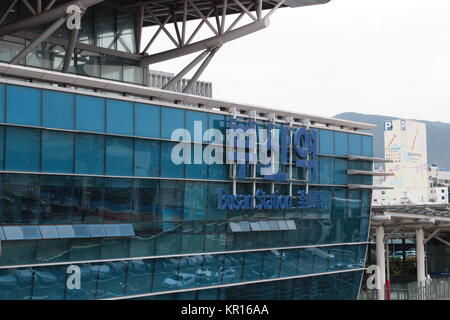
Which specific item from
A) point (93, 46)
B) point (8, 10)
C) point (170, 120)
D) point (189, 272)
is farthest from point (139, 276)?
point (93, 46)

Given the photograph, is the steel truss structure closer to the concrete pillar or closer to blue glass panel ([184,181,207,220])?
blue glass panel ([184,181,207,220])

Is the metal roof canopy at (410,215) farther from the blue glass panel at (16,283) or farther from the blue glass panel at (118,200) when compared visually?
the blue glass panel at (16,283)

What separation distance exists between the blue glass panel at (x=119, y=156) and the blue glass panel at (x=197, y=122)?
377 cm

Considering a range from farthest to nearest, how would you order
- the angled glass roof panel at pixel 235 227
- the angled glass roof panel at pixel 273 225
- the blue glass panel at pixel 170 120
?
the angled glass roof panel at pixel 273 225
the angled glass roof panel at pixel 235 227
the blue glass panel at pixel 170 120

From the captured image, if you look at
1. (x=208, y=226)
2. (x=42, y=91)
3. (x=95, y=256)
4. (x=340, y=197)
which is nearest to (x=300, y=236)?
(x=340, y=197)

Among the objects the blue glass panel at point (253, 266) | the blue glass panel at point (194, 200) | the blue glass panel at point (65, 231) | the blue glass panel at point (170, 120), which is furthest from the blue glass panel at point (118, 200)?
the blue glass panel at point (253, 266)

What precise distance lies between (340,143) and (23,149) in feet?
68.5

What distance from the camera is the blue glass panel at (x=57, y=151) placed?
1198 inches

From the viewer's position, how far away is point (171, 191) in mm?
35688

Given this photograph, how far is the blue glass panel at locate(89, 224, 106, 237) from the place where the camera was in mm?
32250

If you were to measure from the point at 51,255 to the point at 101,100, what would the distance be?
6.63 meters

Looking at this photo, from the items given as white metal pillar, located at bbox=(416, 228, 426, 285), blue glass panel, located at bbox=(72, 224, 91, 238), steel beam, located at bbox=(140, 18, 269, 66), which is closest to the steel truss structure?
steel beam, located at bbox=(140, 18, 269, 66)

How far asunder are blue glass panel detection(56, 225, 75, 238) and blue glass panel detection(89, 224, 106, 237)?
0.99 metres

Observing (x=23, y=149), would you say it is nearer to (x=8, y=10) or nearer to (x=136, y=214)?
(x=136, y=214)
